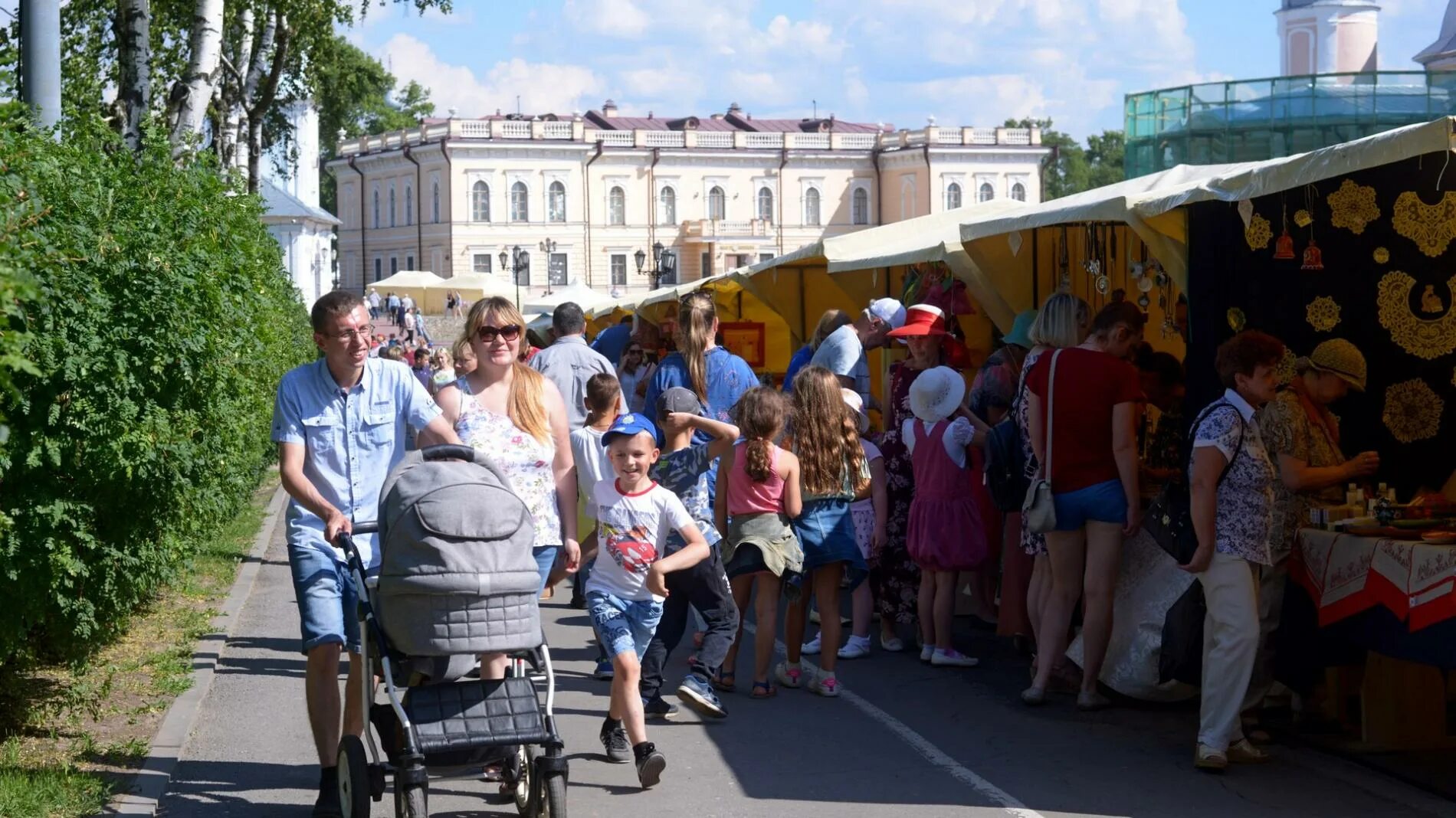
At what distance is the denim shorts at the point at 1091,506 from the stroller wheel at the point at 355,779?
3.75 m

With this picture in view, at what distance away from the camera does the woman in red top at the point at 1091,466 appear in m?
7.88

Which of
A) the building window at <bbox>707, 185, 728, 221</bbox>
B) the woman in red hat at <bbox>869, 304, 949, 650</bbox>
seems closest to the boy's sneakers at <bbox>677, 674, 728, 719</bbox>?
the woman in red hat at <bbox>869, 304, 949, 650</bbox>

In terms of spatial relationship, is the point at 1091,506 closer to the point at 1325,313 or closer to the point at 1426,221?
the point at 1325,313

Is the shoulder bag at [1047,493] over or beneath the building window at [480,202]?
beneath

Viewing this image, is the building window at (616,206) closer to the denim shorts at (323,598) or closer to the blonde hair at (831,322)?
the blonde hair at (831,322)

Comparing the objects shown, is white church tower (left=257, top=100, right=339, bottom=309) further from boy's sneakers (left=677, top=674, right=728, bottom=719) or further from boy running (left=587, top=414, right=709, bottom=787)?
boy running (left=587, top=414, right=709, bottom=787)

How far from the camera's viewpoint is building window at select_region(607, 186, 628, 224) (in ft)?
314

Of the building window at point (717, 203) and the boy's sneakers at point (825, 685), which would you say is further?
the building window at point (717, 203)

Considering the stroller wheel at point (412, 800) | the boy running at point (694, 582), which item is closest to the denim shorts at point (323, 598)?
the stroller wheel at point (412, 800)

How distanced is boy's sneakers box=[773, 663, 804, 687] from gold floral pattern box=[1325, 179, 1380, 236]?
141 inches

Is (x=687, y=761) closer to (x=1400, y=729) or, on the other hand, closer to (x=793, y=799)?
(x=793, y=799)

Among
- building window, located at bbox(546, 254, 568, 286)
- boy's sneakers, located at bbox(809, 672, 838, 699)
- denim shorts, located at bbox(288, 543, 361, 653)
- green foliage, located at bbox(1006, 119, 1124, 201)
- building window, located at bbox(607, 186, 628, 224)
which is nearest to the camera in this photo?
denim shorts, located at bbox(288, 543, 361, 653)

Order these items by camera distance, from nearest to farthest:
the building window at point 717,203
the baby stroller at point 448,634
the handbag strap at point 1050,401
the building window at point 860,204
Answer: the baby stroller at point 448,634, the handbag strap at point 1050,401, the building window at point 717,203, the building window at point 860,204

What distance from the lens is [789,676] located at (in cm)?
877
